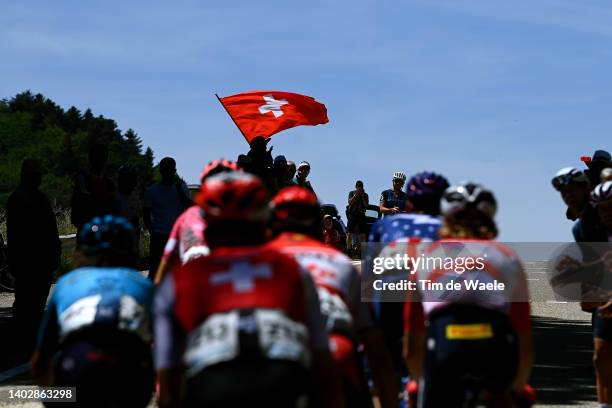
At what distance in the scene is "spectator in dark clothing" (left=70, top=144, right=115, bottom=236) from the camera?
13086mm

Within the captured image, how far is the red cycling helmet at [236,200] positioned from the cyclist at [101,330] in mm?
1446

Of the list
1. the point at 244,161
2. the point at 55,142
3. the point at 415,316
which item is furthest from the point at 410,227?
the point at 55,142

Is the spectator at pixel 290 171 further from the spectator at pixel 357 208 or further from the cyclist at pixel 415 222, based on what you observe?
the spectator at pixel 357 208

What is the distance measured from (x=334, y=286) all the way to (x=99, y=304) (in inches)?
45.1

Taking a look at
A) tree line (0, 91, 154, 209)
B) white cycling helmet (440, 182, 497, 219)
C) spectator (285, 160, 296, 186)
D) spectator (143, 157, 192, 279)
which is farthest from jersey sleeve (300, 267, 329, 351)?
tree line (0, 91, 154, 209)

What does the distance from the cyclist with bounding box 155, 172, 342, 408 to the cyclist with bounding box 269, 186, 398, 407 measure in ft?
3.30

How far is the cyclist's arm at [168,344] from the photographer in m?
4.65

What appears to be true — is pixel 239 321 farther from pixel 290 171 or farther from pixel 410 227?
pixel 290 171

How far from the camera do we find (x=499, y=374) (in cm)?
590

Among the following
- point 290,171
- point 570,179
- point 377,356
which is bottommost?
point 377,356

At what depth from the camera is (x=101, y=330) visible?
6.09m

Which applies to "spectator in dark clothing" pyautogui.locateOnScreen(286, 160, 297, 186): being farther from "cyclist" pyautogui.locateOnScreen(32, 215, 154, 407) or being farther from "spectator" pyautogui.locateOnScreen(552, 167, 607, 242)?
"cyclist" pyautogui.locateOnScreen(32, 215, 154, 407)

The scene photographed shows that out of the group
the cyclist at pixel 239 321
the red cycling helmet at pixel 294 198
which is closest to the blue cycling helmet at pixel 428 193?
the red cycling helmet at pixel 294 198

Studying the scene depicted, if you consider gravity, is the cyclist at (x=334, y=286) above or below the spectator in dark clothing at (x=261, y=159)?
below
